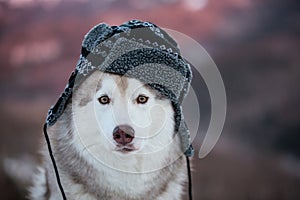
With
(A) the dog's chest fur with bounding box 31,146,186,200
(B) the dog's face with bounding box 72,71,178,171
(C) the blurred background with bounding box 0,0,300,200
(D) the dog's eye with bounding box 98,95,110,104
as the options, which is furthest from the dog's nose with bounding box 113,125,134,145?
(C) the blurred background with bounding box 0,0,300,200

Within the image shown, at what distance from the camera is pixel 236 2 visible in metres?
2.47

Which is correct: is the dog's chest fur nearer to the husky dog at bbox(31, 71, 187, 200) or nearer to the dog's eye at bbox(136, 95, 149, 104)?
the husky dog at bbox(31, 71, 187, 200)

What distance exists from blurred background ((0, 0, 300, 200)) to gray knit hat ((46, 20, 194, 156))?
1.91 ft

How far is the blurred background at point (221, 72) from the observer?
2449 mm

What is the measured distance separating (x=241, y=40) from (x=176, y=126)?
763 millimetres

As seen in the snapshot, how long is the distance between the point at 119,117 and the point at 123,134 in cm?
8

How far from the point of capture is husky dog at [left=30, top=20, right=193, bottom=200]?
1.80 m

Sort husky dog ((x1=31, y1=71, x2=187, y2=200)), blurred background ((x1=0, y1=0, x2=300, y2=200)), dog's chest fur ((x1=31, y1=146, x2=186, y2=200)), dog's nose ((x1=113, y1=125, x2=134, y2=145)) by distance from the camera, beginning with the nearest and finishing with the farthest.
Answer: dog's nose ((x1=113, y1=125, x2=134, y2=145)) < husky dog ((x1=31, y1=71, x2=187, y2=200)) < dog's chest fur ((x1=31, y1=146, x2=186, y2=200)) < blurred background ((x1=0, y1=0, x2=300, y2=200))

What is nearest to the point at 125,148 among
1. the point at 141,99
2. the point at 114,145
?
the point at 114,145

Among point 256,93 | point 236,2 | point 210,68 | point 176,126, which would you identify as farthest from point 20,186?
point 236,2

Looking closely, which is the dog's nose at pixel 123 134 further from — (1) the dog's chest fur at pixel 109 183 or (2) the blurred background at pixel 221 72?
(2) the blurred background at pixel 221 72

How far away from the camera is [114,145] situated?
5.83 ft

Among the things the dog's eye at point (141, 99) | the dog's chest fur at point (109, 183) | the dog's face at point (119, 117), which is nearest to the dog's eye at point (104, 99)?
the dog's face at point (119, 117)

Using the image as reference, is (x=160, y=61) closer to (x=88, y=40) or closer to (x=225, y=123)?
(x=88, y=40)
